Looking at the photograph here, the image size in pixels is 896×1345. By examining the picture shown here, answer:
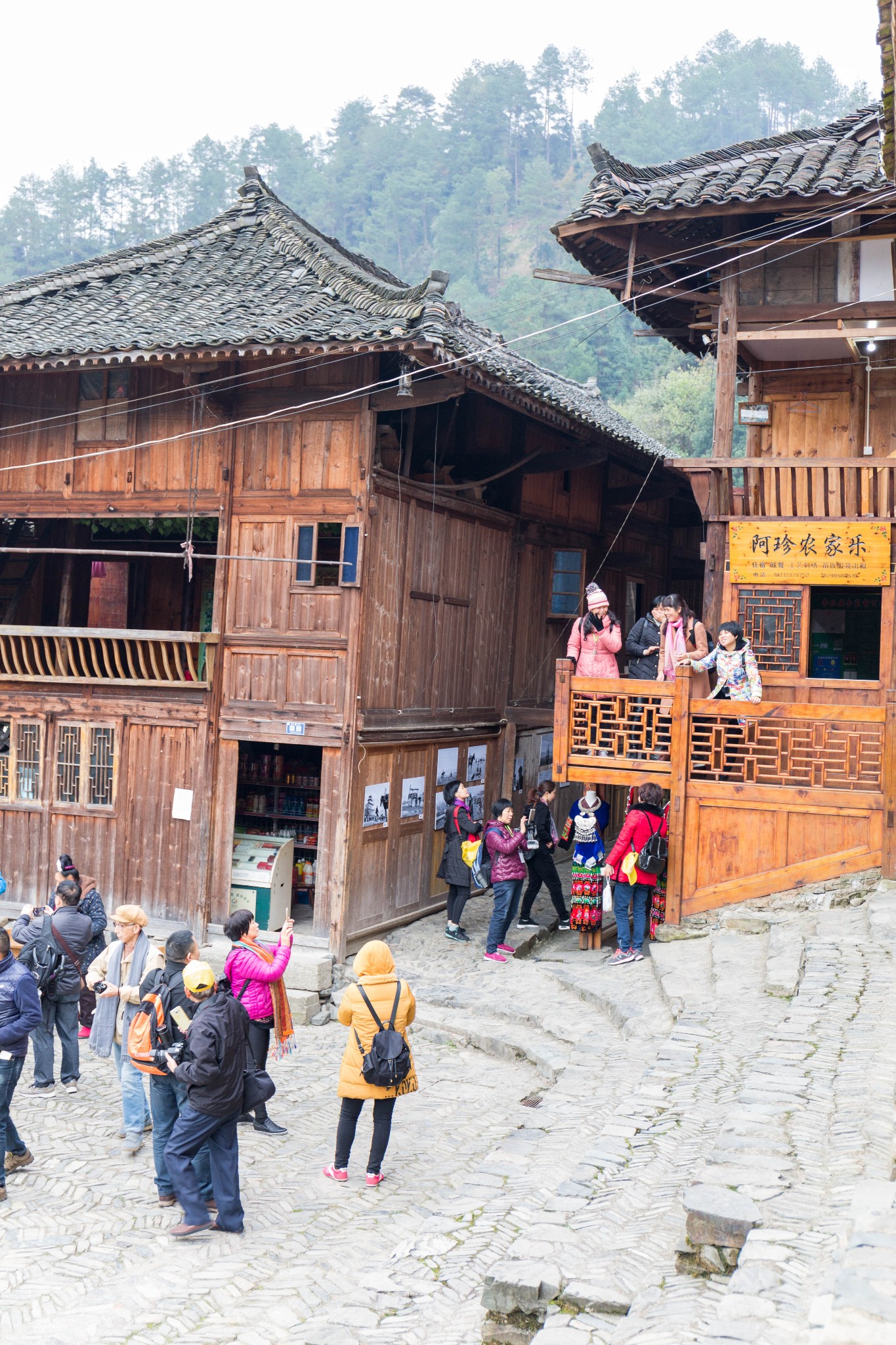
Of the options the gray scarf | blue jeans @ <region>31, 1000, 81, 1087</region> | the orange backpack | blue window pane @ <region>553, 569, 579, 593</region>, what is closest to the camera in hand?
the orange backpack

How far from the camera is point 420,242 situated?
83.9 metres

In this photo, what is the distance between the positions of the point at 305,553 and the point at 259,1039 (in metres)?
6.88

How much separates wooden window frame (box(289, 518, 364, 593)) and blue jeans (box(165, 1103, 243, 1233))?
7799 millimetres

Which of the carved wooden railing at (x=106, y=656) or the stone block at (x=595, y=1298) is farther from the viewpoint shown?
the carved wooden railing at (x=106, y=656)

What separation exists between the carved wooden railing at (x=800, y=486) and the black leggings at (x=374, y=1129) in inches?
328

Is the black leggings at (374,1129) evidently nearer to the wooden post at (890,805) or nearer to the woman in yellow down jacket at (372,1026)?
the woman in yellow down jacket at (372,1026)

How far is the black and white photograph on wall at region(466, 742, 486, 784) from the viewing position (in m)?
18.0

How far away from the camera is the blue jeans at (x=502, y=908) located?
45.5ft

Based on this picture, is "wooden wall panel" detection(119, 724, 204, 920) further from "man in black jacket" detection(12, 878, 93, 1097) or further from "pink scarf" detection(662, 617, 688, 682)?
"pink scarf" detection(662, 617, 688, 682)

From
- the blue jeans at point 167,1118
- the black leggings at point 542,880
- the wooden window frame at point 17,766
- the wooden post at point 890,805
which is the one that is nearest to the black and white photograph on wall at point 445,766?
the black leggings at point 542,880

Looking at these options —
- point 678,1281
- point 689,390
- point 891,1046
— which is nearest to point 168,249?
point 891,1046

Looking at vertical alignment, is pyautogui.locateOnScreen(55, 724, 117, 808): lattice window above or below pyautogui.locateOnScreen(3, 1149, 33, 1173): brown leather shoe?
above

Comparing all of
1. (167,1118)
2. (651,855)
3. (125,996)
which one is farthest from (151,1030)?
(651,855)

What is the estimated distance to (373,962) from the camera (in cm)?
810
